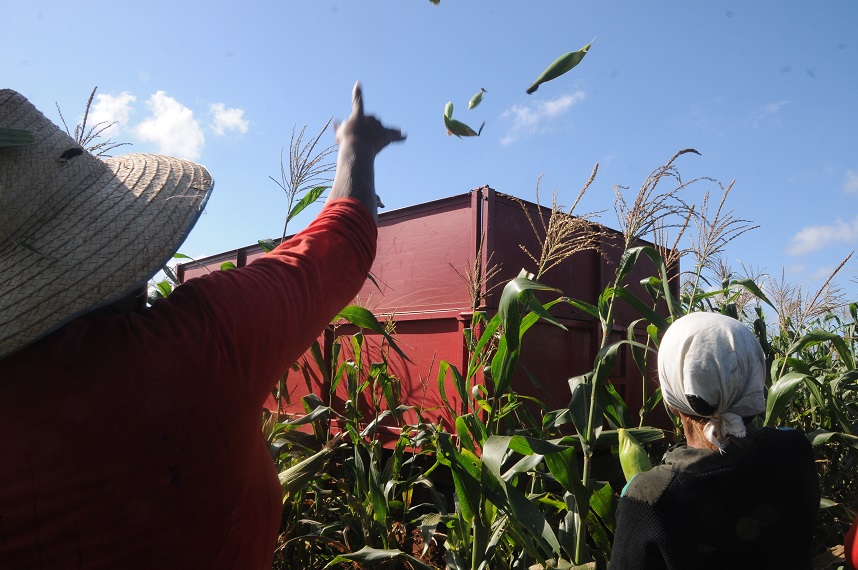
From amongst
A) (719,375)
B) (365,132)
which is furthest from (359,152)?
(719,375)

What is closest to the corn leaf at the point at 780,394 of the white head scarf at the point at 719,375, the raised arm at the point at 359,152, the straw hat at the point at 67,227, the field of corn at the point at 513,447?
the field of corn at the point at 513,447

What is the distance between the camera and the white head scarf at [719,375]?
4.50ft

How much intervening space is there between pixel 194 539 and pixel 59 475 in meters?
0.23

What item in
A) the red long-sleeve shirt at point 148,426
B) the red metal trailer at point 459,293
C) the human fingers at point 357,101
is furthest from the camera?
the red metal trailer at point 459,293

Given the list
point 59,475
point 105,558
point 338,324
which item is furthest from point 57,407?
point 338,324

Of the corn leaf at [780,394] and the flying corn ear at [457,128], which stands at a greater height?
the flying corn ear at [457,128]

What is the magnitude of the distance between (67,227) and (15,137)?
0.57 ft

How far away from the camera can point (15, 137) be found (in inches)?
39.4

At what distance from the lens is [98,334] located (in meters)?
0.92

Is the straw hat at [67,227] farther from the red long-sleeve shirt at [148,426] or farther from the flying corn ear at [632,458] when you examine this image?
the flying corn ear at [632,458]

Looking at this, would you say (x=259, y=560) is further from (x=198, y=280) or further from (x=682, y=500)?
(x=682, y=500)

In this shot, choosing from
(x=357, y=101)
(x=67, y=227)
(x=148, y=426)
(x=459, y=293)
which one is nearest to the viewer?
(x=148, y=426)

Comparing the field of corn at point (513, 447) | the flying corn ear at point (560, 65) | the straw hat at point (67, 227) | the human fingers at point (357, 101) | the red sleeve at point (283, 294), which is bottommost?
the field of corn at point (513, 447)

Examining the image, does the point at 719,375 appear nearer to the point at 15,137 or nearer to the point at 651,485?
Result: the point at 651,485
